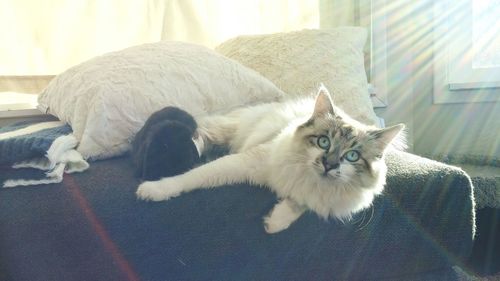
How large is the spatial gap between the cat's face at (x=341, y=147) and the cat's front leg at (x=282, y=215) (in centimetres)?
11

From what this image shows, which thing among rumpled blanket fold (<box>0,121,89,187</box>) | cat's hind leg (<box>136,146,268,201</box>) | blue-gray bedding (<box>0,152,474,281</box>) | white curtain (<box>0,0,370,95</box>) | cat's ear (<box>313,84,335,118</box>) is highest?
white curtain (<box>0,0,370,95</box>)

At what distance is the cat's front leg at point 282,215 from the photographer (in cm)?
86

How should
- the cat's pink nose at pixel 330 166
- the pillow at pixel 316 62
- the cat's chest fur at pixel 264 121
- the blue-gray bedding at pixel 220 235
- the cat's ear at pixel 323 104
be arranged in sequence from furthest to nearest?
the pillow at pixel 316 62
the cat's chest fur at pixel 264 121
the cat's ear at pixel 323 104
the cat's pink nose at pixel 330 166
the blue-gray bedding at pixel 220 235

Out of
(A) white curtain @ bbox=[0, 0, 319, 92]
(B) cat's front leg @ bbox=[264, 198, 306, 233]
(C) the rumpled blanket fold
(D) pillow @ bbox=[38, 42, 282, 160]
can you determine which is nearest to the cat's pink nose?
(B) cat's front leg @ bbox=[264, 198, 306, 233]

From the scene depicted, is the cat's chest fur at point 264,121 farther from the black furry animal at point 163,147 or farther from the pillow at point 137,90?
the black furry animal at point 163,147

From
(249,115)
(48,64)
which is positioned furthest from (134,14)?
(249,115)

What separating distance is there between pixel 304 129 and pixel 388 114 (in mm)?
1235

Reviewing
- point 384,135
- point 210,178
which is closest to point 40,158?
point 210,178

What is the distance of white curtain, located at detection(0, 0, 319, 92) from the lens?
1.65m

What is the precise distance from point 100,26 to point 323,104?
1.26 metres

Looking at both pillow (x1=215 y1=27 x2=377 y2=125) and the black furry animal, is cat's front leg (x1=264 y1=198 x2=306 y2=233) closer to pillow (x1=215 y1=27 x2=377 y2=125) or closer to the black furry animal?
the black furry animal

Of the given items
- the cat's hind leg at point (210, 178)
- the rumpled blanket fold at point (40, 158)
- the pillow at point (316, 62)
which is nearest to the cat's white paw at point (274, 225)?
the cat's hind leg at point (210, 178)

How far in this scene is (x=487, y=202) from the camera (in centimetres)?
148

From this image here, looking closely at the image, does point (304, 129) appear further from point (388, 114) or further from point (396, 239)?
→ point (388, 114)
